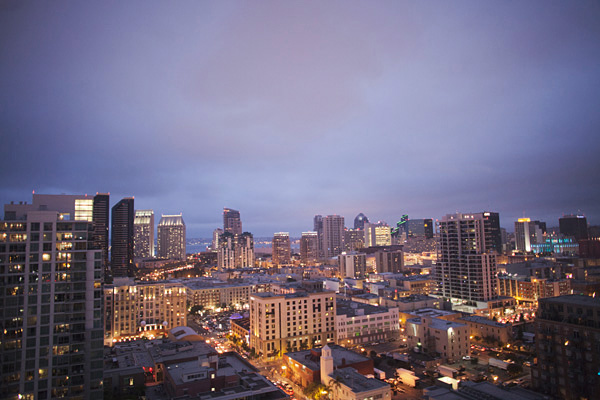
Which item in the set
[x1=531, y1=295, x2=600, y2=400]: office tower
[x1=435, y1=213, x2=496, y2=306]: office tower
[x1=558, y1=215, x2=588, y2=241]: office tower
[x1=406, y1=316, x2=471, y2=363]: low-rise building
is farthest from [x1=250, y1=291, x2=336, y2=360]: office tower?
[x1=558, y1=215, x2=588, y2=241]: office tower

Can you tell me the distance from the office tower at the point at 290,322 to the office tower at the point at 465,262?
46.1 m

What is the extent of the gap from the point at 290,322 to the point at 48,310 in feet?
142

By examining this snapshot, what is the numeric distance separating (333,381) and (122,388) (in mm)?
27211

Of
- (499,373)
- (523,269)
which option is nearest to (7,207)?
(499,373)

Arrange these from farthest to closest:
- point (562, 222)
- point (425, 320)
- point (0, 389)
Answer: point (562, 222)
point (425, 320)
point (0, 389)

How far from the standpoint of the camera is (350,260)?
17900cm

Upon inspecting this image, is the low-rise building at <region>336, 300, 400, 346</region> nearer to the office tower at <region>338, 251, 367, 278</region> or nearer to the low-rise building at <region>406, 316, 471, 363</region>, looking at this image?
the low-rise building at <region>406, 316, 471, 363</region>

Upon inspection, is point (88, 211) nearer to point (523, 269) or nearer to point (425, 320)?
point (425, 320)

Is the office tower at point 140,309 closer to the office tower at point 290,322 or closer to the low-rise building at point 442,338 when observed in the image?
the office tower at point 290,322

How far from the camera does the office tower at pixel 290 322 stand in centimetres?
6906

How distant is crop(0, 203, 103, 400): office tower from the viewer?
3697cm

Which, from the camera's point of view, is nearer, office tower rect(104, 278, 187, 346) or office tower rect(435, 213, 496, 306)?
office tower rect(104, 278, 187, 346)

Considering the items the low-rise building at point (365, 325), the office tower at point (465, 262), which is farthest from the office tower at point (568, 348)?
the office tower at point (465, 262)

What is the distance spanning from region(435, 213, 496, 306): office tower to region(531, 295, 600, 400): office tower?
55348 mm
